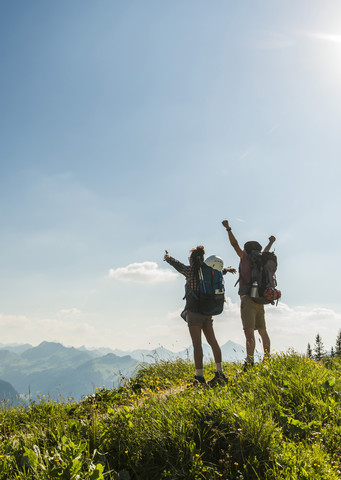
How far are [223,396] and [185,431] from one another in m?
1.11

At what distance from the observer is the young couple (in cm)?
657

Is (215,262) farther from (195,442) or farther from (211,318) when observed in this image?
(195,442)

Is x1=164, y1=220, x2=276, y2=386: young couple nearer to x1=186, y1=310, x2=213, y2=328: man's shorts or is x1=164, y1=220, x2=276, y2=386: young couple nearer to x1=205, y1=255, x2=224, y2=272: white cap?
x1=186, y1=310, x2=213, y2=328: man's shorts

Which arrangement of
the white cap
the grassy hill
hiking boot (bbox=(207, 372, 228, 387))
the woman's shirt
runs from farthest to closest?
the white cap
the woman's shirt
hiking boot (bbox=(207, 372, 228, 387))
the grassy hill

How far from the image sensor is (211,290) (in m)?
6.71

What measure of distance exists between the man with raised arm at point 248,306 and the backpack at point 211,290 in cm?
83

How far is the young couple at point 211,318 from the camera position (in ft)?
21.6

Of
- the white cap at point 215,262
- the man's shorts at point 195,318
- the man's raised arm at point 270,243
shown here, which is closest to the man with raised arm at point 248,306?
the man's raised arm at point 270,243

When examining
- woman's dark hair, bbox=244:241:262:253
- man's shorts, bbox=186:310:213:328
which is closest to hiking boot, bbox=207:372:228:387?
man's shorts, bbox=186:310:213:328

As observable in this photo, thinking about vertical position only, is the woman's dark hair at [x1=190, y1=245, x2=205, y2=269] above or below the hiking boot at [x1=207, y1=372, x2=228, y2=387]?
above

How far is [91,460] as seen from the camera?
3254mm

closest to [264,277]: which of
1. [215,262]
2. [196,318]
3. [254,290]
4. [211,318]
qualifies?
[254,290]

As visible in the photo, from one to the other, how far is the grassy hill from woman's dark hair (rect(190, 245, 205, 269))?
8.81 ft

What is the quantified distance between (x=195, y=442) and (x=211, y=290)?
3353 mm
